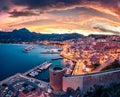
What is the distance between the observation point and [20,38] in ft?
50.4

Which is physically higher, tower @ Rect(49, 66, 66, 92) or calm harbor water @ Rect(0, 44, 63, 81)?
tower @ Rect(49, 66, 66, 92)

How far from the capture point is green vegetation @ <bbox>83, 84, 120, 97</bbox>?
11.9 ft

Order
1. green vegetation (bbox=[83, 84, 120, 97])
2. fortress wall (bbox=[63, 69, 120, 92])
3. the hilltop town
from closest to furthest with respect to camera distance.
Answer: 1. green vegetation (bbox=[83, 84, 120, 97])
2. fortress wall (bbox=[63, 69, 120, 92])
3. the hilltop town

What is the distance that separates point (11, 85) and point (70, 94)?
7.34 feet

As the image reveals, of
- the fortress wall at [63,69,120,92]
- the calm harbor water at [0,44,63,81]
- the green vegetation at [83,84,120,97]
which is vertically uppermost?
the fortress wall at [63,69,120,92]

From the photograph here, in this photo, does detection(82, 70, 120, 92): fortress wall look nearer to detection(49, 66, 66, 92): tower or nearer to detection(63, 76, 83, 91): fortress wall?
detection(63, 76, 83, 91): fortress wall

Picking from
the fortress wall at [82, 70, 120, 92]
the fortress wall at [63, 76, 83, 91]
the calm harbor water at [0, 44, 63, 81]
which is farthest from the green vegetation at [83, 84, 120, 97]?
the calm harbor water at [0, 44, 63, 81]

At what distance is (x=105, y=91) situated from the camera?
3.80 m

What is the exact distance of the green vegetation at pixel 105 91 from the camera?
142 inches

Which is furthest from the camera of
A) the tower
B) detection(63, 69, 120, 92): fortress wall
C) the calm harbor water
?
the calm harbor water

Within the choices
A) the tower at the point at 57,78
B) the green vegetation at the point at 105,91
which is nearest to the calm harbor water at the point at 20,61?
the tower at the point at 57,78

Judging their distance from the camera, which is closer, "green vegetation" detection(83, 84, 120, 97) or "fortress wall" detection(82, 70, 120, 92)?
"green vegetation" detection(83, 84, 120, 97)

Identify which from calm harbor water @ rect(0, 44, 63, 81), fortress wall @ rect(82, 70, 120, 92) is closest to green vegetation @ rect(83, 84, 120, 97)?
fortress wall @ rect(82, 70, 120, 92)

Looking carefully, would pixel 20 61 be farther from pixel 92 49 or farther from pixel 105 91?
pixel 105 91
